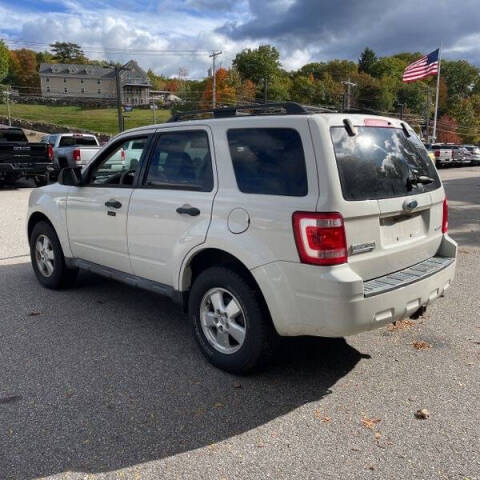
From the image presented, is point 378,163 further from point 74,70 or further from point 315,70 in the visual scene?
point 74,70

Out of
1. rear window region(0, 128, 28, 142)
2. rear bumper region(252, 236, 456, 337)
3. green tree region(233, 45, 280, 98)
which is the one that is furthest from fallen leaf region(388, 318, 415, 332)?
green tree region(233, 45, 280, 98)

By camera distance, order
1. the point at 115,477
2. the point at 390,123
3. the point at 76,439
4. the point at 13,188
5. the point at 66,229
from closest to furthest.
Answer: the point at 115,477
the point at 76,439
the point at 390,123
the point at 66,229
the point at 13,188

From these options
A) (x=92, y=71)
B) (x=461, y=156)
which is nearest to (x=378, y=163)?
(x=461, y=156)

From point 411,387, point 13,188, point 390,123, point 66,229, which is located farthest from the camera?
point 13,188

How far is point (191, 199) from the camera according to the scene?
3.82 meters

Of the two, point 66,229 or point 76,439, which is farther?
point 66,229

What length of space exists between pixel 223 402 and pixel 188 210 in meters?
1.41

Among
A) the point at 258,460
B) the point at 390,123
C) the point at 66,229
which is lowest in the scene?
the point at 258,460

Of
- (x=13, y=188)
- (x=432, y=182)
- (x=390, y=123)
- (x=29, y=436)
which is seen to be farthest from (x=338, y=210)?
(x=13, y=188)

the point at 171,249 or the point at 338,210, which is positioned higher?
the point at 338,210

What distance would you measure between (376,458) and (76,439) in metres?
1.70

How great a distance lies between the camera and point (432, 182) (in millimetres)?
4031

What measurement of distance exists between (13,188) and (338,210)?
1635 cm

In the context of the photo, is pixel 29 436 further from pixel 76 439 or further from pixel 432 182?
pixel 432 182
